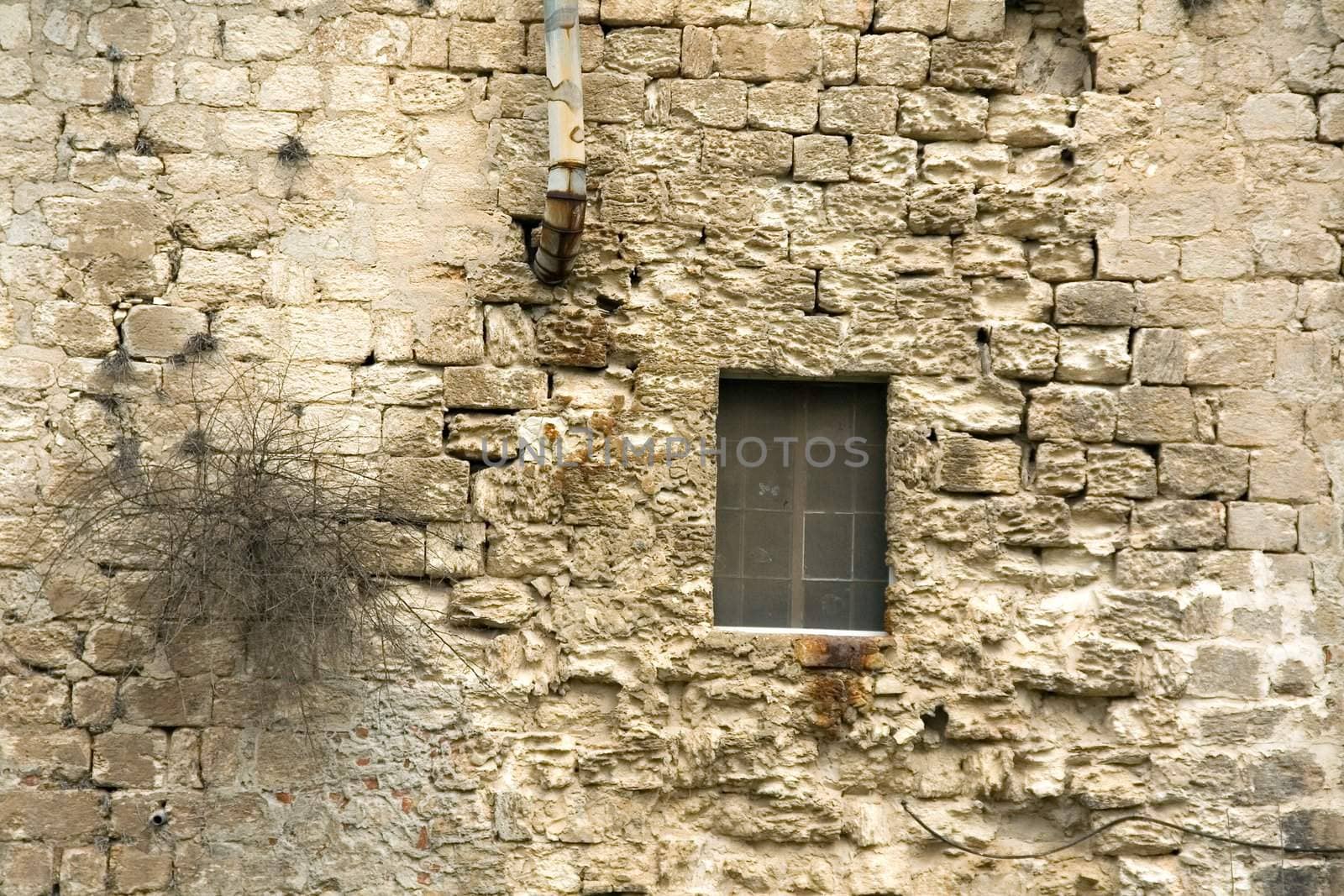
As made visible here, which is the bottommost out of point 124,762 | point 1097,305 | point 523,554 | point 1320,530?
point 124,762

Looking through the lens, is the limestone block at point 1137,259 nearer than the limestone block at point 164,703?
No

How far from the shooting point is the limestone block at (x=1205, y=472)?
4.43m

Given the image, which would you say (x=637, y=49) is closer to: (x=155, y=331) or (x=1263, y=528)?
(x=155, y=331)

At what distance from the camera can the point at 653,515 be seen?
14.5ft

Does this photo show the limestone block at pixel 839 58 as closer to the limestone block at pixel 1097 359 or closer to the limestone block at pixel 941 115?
the limestone block at pixel 941 115

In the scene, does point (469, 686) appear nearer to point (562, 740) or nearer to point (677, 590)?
point (562, 740)

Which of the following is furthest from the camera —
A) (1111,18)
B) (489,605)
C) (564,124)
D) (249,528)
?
(1111,18)

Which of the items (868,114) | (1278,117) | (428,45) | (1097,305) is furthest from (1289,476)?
(428,45)

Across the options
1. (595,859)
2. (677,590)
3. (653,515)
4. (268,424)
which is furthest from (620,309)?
(595,859)

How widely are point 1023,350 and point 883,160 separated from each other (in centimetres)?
89

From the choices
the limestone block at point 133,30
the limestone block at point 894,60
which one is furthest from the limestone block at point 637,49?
the limestone block at point 133,30

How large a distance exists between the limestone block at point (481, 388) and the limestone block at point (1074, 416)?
1.91 m

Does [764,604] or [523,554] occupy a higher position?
[523,554]

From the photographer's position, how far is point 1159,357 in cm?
447
